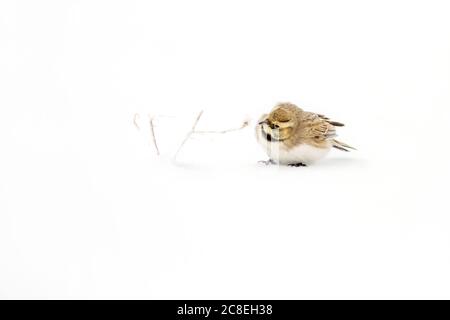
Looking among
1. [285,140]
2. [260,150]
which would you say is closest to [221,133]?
[260,150]

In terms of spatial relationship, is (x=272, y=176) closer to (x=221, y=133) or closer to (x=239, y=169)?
(x=239, y=169)

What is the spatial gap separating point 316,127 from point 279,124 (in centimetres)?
30

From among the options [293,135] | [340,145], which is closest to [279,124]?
[293,135]

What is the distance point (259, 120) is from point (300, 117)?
28cm

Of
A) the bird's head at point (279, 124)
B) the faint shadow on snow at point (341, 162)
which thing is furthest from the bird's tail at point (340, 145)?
the bird's head at point (279, 124)

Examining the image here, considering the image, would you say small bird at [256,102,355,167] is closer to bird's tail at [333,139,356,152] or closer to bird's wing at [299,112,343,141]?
bird's wing at [299,112,343,141]

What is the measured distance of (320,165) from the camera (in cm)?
653

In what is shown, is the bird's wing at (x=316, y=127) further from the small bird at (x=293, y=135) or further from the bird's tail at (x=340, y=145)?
the bird's tail at (x=340, y=145)

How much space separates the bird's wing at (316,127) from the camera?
640cm

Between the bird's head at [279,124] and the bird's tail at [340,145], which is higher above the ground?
the bird's head at [279,124]

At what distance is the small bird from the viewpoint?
20.7 feet

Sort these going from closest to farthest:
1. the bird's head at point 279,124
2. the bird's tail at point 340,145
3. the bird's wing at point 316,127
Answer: the bird's head at point 279,124 → the bird's wing at point 316,127 → the bird's tail at point 340,145

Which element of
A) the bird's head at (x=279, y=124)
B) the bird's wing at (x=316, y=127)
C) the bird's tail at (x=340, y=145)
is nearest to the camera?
the bird's head at (x=279, y=124)

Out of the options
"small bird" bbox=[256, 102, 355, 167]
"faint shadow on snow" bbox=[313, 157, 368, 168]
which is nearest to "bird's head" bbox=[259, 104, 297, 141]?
"small bird" bbox=[256, 102, 355, 167]
